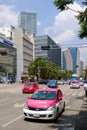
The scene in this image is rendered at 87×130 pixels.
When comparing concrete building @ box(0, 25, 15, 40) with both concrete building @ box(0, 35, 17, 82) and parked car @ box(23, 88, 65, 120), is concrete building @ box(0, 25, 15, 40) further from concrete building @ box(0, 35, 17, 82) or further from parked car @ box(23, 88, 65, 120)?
parked car @ box(23, 88, 65, 120)

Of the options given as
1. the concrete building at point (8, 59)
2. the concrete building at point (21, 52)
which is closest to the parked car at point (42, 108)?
the concrete building at point (8, 59)

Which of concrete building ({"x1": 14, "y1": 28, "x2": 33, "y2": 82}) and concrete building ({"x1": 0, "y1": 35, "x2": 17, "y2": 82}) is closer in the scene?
concrete building ({"x1": 0, "y1": 35, "x2": 17, "y2": 82})

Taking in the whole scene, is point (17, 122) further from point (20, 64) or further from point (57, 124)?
point (20, 64)

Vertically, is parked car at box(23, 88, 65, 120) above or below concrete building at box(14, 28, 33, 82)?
below

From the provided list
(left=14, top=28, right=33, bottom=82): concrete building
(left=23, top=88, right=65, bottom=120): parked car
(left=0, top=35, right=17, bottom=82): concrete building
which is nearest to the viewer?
(left=23, top=88, right=65, bottom=120): parked car

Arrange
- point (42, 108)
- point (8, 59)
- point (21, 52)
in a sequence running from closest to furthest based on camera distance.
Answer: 1. point (42, 108)
2. point (8, 59)
3. point (21, 52)

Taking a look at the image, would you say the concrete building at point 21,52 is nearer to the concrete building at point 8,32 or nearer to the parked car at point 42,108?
the concrete building at point 8,32

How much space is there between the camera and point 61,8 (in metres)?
11.8

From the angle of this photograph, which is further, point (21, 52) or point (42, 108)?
point (21, 52)

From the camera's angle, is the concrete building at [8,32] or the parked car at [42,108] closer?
the parked car at [42,108]

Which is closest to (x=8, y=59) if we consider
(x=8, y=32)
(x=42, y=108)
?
(x=8, y=32)

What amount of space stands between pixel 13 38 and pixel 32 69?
14.8m

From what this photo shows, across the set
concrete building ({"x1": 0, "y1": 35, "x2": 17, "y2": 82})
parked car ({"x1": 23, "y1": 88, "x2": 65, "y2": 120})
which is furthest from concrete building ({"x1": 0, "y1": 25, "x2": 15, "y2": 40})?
parked car ({"x1": 23, "y1": 88, "x2": 65, "y2": 120})

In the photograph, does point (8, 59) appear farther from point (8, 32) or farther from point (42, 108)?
point (42, 108)
